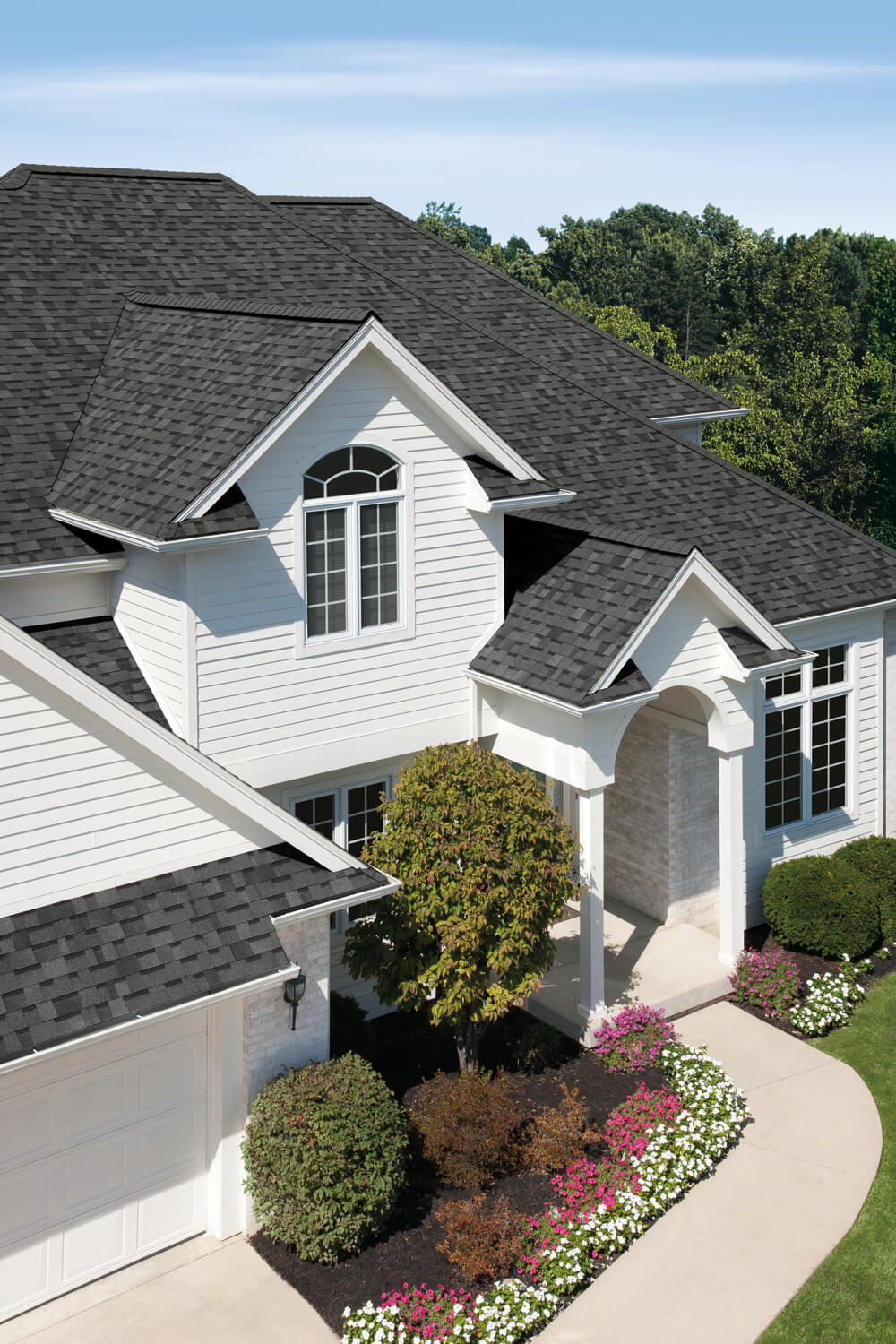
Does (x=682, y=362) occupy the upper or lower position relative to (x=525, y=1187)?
upper

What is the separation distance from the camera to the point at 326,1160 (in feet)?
39.7

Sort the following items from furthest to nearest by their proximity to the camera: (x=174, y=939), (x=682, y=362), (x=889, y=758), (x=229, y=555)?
(x=682, y=362) < (x=889, y=758) < (x=229, y=555) < (x=174, y=939)

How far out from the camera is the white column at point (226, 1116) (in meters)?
12.6

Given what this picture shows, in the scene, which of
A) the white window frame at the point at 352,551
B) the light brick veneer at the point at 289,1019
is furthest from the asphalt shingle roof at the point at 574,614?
the light brick veneer at the point at 289,1019

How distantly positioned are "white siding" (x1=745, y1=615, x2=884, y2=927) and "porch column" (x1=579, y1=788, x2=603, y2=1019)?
12.9 feet

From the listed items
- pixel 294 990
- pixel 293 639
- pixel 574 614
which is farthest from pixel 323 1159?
pixel 574 614

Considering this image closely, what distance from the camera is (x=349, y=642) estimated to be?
51.8 feet

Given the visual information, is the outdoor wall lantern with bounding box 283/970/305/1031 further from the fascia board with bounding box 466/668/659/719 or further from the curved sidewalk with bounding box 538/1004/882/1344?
the fascia board with bounding box 466/668/659/719

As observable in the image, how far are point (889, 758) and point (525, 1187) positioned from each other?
10.8 meters

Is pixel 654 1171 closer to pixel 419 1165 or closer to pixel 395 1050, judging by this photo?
pixel 419 1165

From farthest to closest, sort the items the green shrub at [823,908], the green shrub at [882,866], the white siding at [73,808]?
the green shrub at [882,866] < the green shrub at [823,908] < the white siding at [73,808]

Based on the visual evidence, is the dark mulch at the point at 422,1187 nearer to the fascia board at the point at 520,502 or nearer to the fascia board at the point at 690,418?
the fascia board at the point at 520,502

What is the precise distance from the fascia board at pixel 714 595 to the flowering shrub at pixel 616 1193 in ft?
14.6

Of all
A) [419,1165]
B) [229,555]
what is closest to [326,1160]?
[419,1165]
